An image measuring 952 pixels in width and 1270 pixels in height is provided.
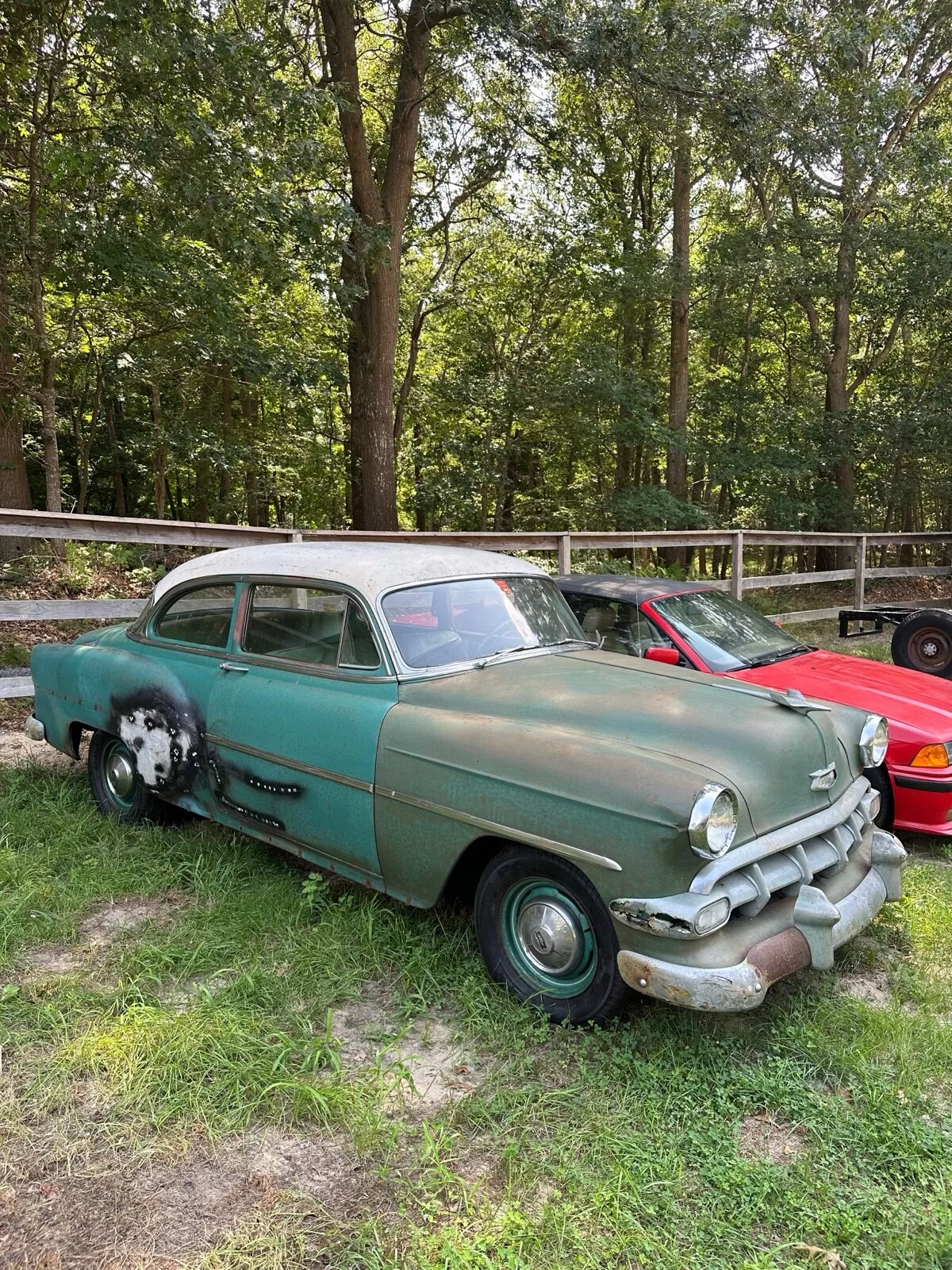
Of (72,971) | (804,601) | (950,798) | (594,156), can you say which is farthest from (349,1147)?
(594,156)

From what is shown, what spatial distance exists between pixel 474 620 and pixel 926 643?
5.70m

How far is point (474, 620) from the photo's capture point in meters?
3.60

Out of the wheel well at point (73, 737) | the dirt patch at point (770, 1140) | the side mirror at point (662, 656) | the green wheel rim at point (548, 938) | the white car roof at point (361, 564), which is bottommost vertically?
the dirt patch at point (770, 1140)

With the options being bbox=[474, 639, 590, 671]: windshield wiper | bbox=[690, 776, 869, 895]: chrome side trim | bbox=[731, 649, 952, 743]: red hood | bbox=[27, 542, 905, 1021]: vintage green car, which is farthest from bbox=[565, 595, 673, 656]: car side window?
bbox=[690, 776, 869, 895]: chrome side trim

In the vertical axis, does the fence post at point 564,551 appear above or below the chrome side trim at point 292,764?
above

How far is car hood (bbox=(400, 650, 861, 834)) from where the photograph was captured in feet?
8.60

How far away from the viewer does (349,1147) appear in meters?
2.22

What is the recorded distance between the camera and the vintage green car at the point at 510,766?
240cm

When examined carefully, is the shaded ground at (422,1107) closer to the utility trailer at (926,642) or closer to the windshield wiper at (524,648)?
the windshield wiper at (524,648)

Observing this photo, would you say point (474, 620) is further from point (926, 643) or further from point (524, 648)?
point (926, 643)

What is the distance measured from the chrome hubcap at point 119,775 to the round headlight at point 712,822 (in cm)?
314

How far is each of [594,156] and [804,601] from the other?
1011cm

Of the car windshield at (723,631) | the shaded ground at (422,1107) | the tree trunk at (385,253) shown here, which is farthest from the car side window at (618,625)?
the tree trunk at (385,253)

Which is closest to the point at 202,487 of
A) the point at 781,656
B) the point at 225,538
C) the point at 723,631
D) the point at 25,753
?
the point at 225,538
